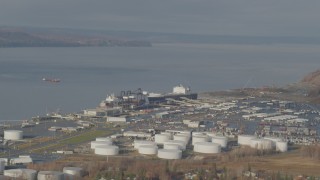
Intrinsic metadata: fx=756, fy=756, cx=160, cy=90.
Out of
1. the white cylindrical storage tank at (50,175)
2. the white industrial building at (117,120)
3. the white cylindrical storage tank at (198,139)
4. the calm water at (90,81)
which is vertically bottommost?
the white cylindrical storage tank at (50,175)

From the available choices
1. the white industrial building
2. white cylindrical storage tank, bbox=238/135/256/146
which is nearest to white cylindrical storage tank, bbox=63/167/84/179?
white cylindrical storage tank, bbox=238/135/256/146

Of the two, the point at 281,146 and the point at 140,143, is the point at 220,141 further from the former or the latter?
the point at 140,143

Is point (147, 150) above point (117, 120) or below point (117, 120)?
below

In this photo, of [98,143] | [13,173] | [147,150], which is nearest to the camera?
[13,173]

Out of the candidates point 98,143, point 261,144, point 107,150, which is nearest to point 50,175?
point 107,150

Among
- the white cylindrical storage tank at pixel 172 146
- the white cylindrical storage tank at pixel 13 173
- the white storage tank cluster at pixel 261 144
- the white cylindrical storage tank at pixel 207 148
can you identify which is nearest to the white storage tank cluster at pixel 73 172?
the white cylindrical storage tank at pixel 13 173

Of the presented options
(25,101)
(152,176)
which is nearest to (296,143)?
(152,176)

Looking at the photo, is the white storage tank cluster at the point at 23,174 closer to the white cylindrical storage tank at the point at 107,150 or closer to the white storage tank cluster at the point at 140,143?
the white cylindrical storage tank at the point at 107,150

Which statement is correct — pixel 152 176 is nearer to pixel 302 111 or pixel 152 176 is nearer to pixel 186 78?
pixel 302 111
